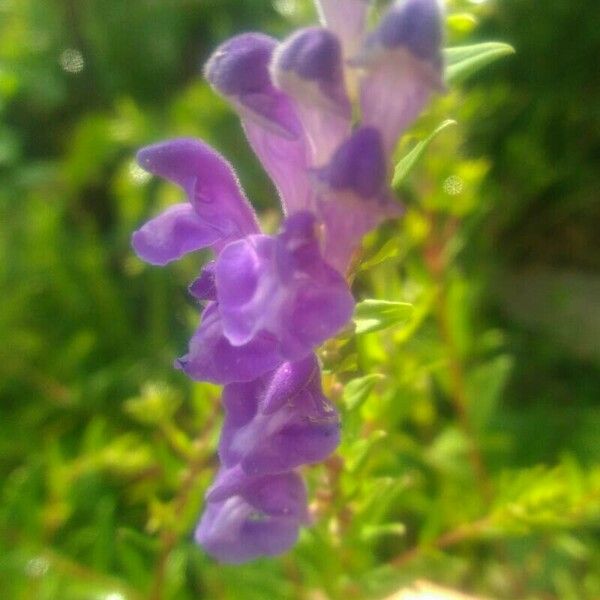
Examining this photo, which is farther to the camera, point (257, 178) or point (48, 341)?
point (257, 178)

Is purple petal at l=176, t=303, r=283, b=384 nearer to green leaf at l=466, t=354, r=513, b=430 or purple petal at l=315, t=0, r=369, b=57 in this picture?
purple petal at l=315, t=0, r=369, b=57

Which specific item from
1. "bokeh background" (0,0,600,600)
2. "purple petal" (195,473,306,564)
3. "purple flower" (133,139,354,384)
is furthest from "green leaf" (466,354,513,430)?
"purple flower" (133,139,354,384)

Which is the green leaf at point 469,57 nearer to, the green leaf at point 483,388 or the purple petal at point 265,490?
the purple petal at point 265,490

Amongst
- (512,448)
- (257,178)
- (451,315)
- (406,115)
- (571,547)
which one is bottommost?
(512,448)

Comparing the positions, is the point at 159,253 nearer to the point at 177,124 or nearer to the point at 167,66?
the point at 177,124

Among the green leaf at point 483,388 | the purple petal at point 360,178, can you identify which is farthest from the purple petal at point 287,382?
the green leaf at point 483,388

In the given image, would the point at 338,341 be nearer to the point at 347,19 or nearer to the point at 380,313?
the point at 380,313

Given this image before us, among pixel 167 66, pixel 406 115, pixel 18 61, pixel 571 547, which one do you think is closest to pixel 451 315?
pixel 571 547

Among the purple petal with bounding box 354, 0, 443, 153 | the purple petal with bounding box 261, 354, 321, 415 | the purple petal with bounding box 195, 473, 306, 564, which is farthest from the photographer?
the purple petal with bounding box 195, 473, 306, 564
